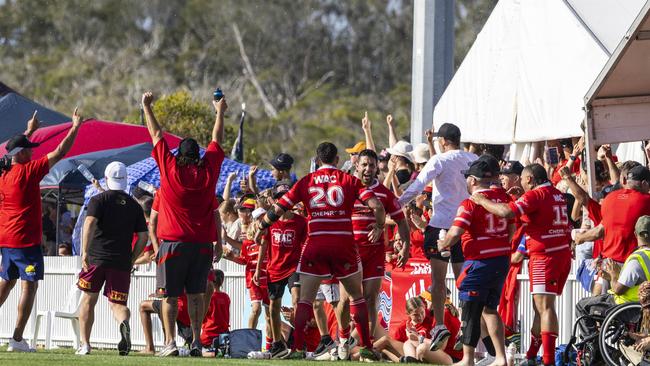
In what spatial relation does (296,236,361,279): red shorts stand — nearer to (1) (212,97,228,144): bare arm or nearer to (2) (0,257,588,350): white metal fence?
(1) (212,97,228,144): bare arm

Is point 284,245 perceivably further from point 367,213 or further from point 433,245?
point 433,245

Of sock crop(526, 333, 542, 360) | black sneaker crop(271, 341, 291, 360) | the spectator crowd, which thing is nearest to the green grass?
the spectator crowd

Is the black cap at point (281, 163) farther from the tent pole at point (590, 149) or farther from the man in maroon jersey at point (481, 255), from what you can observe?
the man in maroon jersey at point (481, 255)

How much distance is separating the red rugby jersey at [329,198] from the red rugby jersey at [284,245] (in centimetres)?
214

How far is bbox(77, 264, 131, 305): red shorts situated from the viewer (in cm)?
1470

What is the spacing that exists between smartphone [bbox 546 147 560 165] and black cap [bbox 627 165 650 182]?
2857 mm

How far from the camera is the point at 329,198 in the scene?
13.0 metres

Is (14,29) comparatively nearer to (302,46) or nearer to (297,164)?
(302,46)

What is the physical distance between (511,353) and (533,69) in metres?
4.22

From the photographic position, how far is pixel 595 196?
534 inches

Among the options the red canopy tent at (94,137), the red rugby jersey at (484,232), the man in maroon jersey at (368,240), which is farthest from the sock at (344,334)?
the red canopy tent at (94,137)

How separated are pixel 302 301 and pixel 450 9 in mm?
6956

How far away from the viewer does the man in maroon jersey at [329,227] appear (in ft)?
42.8

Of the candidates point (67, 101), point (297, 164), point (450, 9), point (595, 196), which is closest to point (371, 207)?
point (595, 196)
